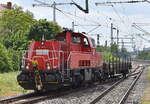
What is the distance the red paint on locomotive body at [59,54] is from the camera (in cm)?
1870

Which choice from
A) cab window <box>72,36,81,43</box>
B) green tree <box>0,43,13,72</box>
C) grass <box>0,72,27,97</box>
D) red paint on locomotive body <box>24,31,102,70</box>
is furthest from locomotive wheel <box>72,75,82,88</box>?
green tree <box>0,43,13,72</box>

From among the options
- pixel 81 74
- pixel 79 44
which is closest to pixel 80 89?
pixel 81 74

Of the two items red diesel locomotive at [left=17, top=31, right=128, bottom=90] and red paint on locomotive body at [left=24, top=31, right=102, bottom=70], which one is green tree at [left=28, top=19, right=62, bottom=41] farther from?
red diesel locomotive at [left=17, top=31, right=128, bottom=90]

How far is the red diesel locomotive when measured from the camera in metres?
18.1

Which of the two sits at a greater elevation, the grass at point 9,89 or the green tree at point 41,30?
the green tree at point 41,30

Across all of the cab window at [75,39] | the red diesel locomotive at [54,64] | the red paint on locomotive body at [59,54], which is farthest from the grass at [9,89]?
the cab window at [75,39]

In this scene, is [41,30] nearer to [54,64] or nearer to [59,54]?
[59,54]

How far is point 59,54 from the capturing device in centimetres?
1894

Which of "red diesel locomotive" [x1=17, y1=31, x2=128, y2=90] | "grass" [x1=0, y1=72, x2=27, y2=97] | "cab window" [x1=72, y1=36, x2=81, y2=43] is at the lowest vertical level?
"grass" [x1=0, y1=72, x2=27, y2=97]

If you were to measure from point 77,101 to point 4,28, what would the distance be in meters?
53.5

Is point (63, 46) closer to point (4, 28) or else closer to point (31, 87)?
point (31, 87)

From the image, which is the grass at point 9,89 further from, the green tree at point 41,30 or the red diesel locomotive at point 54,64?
the green tree at point 41,30

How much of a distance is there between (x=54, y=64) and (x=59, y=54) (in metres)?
0.63

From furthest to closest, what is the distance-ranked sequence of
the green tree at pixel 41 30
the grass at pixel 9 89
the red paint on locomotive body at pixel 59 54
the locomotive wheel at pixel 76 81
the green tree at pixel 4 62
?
the green tree at pixel 41 30 → the green tree at pixel 4 62 → the locomotive wheel at pixel 76 81 → the grass at pixel 9 89 → the red paint on locomotive body at pixel 59 54
